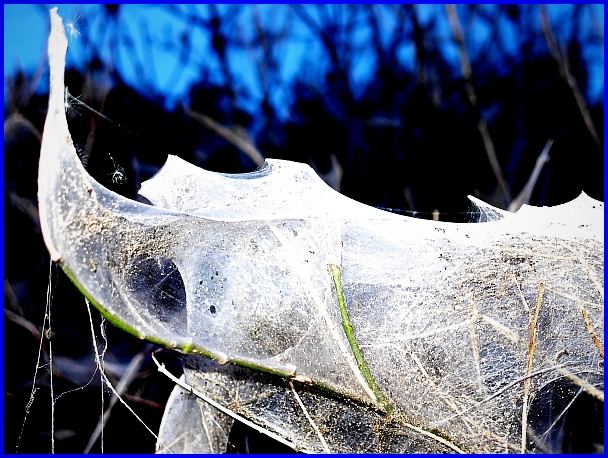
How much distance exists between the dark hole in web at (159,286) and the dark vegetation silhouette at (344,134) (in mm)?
980

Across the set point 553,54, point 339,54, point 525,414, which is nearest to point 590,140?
point 553,54

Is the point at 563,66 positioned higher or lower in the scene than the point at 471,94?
higher

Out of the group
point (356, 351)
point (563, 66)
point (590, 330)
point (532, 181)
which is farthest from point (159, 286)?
point (563, 66)

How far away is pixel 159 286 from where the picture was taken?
1.33 metres

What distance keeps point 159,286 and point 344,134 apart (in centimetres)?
154

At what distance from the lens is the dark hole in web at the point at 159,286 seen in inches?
48.5

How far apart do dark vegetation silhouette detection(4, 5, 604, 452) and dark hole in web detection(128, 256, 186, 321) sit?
98 centimetres

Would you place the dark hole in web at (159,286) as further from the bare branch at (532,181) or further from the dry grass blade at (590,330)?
the bare branch at (532,181)

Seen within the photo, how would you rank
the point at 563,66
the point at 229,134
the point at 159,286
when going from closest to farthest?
the point at 159,286 → the point at 229,134 → the point at 563,66

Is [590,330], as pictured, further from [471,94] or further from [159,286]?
[471,94]

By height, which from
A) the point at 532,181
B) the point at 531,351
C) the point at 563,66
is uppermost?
the point at 563,66

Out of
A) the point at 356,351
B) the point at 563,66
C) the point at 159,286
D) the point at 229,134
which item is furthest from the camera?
the point at 563,66

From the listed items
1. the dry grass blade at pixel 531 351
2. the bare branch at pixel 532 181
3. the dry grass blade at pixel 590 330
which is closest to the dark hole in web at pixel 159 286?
the dry grass blade at pixel 531 351

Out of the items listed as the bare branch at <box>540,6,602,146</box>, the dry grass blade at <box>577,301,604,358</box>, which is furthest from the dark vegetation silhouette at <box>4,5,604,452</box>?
the dry grass blade at <box>577,301,604,358</box>
